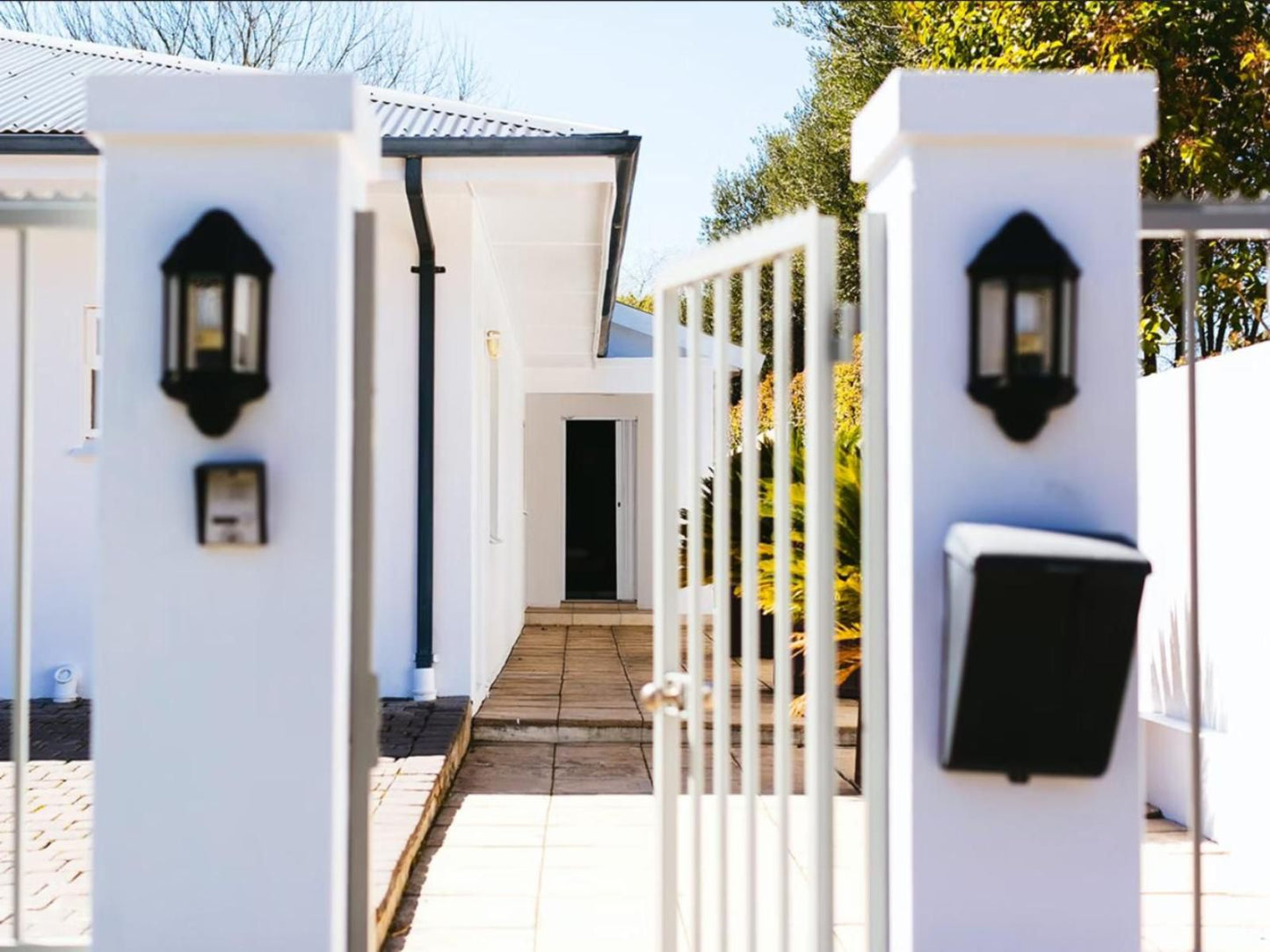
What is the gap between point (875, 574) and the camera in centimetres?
232

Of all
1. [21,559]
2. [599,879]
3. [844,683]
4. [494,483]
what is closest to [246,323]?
[21,559]

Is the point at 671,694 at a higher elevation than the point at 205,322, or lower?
lower

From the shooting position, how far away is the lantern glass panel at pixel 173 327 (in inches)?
83.5

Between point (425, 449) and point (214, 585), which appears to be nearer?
point (214, 585)

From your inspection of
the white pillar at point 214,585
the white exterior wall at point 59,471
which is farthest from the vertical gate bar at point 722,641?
the white exterior wall at point 59,471

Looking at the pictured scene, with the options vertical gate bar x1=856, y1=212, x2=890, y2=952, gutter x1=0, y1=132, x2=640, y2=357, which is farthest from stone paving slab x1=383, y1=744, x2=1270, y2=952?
gutter x1=0, y1=132, x2=640, y2=357

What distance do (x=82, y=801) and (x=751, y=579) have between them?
10.8 ft

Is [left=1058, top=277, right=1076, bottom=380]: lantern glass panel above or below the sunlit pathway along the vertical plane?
above

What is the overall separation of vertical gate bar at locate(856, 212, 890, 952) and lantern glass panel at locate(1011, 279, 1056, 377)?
0.28 meters

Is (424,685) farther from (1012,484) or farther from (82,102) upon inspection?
(1012,484)

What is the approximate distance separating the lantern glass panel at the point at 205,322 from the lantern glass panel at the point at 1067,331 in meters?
1.50

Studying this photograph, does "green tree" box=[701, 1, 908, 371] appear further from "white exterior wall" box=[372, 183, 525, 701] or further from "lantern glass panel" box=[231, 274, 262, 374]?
"lantern glass panel" box=[231, 274, 262, 374]

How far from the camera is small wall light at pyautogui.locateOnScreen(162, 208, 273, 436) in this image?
83.0 inches

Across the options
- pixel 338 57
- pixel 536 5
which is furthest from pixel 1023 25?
pixel 338 57
